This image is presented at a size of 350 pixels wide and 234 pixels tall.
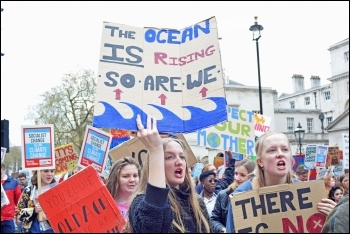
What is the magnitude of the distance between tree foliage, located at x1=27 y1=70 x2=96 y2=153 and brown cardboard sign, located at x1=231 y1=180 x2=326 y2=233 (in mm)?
40262

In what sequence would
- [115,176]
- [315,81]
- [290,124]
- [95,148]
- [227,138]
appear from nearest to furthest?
1. [115,176]
2. [95,148]
3. [227,138]
4. [290,124]
5. [315,81]

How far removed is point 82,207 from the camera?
3.35 meters

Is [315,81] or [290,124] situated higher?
[315,81]

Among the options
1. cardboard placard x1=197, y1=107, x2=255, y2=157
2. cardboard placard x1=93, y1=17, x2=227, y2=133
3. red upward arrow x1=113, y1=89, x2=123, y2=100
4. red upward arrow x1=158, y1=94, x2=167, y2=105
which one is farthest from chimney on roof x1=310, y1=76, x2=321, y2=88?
red upward arrow x1=113, y1=89, x2=123, y2=100

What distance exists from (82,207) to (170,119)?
6.89 ft

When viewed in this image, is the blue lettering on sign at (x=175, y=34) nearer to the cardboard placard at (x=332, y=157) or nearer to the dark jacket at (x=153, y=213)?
the dark jacket at (x=153, y=213)

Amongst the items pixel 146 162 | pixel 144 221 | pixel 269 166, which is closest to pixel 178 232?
pixel 144 221

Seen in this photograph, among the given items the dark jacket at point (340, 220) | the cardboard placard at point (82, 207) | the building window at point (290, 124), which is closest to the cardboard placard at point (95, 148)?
the cardboard placard at point (82, 207)

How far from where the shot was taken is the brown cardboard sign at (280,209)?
326 cm

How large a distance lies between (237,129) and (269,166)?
5.68m

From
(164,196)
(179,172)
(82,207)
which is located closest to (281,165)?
(179,172)

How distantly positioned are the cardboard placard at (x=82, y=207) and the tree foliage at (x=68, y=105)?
131 ft

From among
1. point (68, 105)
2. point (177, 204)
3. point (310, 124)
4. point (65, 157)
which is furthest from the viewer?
point (310, 124)

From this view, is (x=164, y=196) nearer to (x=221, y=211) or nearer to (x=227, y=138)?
(x=221, y=211)
